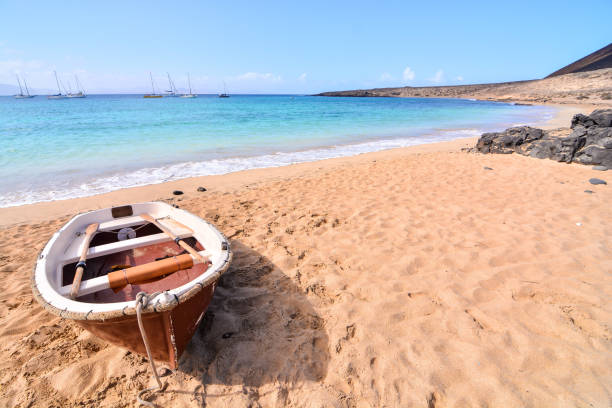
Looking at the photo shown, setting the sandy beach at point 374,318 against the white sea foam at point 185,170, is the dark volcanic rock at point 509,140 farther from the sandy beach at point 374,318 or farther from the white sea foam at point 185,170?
the sandy beach at point 374,318

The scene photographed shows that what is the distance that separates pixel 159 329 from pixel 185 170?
7.91 meters

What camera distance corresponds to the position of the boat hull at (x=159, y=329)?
6.84 feet

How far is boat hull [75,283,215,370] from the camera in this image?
6.84 feet

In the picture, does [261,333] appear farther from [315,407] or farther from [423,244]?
[423,244]

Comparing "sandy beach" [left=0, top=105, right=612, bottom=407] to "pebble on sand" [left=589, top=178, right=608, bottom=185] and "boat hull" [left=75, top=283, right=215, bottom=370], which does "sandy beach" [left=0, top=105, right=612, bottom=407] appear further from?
"pebble on sand" [left=589, top=178, right=608, bottom=185]

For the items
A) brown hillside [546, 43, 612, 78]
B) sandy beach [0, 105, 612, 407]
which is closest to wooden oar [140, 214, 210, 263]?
sandy beach [0, 105, 612, 407]

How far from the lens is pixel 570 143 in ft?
28.1

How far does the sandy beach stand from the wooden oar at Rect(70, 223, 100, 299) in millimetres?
611

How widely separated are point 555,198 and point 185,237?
7014 mm

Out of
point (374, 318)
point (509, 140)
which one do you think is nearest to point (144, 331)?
point (374, 318)

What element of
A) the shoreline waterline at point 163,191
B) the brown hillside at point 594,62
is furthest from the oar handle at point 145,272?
the brown hillside at point 594,62

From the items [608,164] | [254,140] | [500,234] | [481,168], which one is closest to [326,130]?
[254,140]

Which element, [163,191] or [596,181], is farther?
[163,191]

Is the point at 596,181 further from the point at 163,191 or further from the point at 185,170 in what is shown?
the point at 185,170
